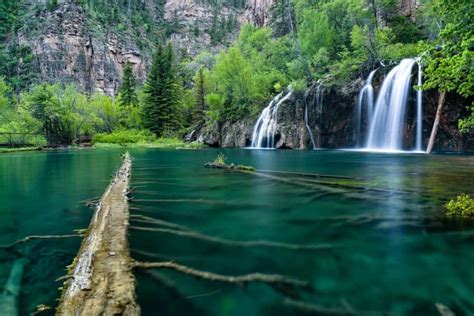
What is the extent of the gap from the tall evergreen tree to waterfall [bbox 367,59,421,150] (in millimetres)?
35060

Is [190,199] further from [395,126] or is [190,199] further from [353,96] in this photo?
[353,96]

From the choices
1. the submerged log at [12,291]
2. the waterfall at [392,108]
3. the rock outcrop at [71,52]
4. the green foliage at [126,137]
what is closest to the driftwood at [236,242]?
the submerged log at [12,291]

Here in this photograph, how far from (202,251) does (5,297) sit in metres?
2.49

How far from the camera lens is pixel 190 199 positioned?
30.9 ft

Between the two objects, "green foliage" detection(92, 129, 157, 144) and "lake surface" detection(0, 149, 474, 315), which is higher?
"green foliage" detection(92, 129, 157, 144)

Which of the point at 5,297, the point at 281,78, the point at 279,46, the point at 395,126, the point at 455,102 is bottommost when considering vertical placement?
the point at 5,297

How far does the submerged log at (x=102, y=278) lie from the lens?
3.19 meters

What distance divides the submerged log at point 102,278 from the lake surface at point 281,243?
9.2 inches

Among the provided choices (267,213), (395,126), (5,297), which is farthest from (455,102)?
(5,297)

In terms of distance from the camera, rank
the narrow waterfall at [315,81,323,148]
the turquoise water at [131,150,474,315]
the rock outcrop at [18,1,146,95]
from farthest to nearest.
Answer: the rock outcrop at [18,1,146,95]
the narrow waterfall at [315,81,323,148]
the turquoise water at [131,150,474,315]

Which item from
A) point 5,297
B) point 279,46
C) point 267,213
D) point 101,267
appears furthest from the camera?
point 279,46

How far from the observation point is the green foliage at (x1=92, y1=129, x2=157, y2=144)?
51.3m

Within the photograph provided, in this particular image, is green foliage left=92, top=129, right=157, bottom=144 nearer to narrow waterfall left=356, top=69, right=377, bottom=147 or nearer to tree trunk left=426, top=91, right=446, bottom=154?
narrow waterfall left=356, top=69, right=377, bottom=147

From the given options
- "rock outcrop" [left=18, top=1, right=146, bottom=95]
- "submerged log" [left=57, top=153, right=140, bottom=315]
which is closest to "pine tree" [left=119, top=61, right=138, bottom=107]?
"rock outcrop" [left=18, top=1, right=146, bottom=95]
